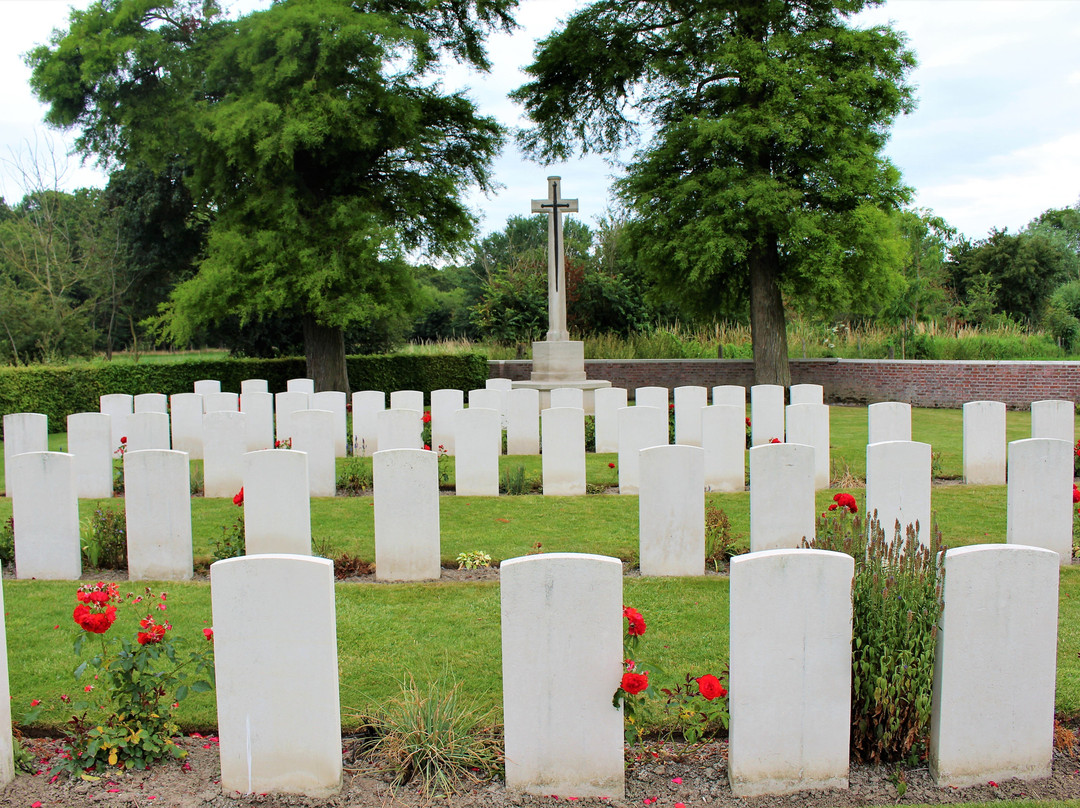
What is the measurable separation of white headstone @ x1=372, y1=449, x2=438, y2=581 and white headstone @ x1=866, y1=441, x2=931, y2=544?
3266mm

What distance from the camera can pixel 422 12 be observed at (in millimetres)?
19016

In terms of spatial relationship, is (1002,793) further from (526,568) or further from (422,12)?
(422,12)

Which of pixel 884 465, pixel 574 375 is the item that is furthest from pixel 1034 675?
pixel 574 375

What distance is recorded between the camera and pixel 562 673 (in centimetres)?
343

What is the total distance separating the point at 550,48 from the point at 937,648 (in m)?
20.2

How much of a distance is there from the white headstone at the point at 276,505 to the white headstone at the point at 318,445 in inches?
113

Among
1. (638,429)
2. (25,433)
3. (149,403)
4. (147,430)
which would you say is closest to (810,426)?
(638,429)

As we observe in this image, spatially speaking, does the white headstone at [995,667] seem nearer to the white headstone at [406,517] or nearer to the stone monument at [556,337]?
the white headstone at [406,517]

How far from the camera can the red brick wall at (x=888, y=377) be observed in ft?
62.4

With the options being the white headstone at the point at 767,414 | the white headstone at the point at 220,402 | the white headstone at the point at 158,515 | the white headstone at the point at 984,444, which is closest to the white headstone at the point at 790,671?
the white headstone at the point at 158,515

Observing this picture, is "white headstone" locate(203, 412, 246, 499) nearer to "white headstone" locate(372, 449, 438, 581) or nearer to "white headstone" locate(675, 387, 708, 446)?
"white headstone" locate(372, 449, 438, 581)

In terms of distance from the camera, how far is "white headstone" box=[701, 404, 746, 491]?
945 cm

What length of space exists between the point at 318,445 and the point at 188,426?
3.91 metres

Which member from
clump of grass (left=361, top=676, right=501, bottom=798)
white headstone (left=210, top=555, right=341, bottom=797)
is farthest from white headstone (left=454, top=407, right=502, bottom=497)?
white headstone (left=210, top=555, right=341, bottom=797)
